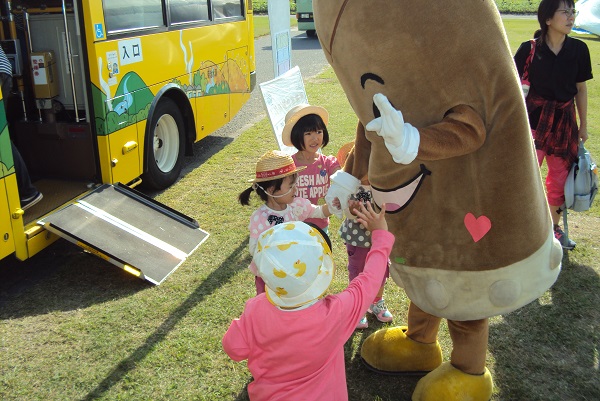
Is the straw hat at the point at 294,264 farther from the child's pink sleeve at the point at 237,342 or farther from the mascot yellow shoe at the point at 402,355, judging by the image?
the mascot yellow shoe at the point at 402,355

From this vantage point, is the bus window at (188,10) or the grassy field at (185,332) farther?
the bus window at (188,10)

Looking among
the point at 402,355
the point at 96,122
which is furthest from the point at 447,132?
the point at 96,122

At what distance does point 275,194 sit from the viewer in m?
2.92

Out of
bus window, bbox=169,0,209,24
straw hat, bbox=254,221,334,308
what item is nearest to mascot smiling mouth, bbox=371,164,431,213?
straw hat, bbox=254,221,334,308

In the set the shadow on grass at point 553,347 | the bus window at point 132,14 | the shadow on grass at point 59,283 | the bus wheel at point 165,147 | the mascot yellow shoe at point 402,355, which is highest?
the bus window at point 132,14

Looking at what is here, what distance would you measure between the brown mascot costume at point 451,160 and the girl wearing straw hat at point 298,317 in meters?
0.35

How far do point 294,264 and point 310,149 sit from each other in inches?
67.3

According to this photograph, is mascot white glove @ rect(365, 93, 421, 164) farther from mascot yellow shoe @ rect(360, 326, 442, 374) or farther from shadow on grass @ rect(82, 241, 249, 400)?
shadow on grass @ rect(82, 241, 249, 400)

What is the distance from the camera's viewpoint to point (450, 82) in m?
2.19

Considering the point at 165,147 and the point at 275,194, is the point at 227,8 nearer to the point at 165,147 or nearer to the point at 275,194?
the point at 165,147

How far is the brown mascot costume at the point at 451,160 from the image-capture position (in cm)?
216

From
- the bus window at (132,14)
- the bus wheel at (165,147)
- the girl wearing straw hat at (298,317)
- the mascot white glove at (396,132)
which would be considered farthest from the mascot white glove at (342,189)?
the bus wheel at (165,147)

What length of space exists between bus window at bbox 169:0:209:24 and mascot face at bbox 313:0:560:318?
12.7ft

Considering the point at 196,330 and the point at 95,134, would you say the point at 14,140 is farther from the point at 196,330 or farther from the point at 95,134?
the point at 196,330
